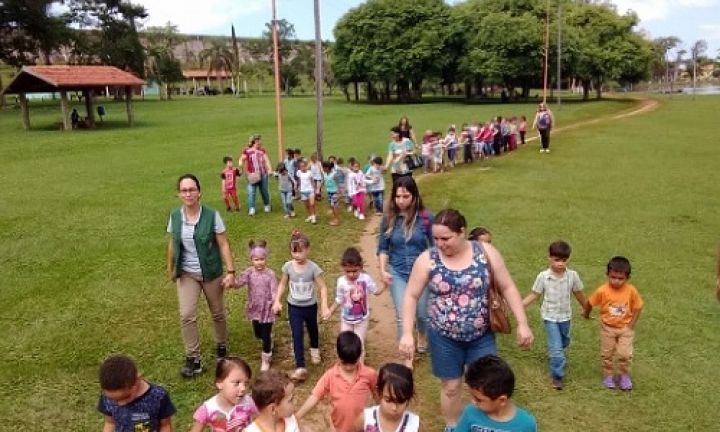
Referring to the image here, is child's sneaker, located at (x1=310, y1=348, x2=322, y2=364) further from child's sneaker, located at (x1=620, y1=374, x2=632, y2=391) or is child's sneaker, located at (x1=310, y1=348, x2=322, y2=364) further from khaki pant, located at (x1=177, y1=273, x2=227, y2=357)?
child's sneaker, located at (x1=620, y1=374, x2=632, y2=391)

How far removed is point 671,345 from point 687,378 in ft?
2.69

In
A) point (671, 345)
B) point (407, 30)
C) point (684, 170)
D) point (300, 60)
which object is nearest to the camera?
point (671, 345)

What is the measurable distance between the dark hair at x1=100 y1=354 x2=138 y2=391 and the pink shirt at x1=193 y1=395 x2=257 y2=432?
57cm

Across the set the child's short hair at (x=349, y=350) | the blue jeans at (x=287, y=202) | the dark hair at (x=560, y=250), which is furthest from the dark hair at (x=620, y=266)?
the blue jeans at (x=287, y=202)

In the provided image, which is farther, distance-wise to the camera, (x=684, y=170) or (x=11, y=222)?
(x=684, y=170)

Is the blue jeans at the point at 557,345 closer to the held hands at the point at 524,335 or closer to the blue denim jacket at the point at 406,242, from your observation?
the blue denim jacket at the point at 406,242

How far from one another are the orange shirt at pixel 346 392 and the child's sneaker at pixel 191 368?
2445 millimetres

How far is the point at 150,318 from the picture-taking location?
25.7 ft

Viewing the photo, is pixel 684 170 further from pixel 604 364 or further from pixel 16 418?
pixel 16 418

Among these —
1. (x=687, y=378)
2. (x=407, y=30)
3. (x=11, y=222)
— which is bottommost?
(x=687, y=378)

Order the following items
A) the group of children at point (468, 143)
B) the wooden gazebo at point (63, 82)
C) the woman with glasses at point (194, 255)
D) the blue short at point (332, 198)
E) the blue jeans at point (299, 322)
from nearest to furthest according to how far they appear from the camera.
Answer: the woman with glasses at point (194, 255) → the blue jeans at point (299, 322) → the blue short at point (332, 198) → the group of children at point (468, 143) → the wooden gazebo at point (63, 82)

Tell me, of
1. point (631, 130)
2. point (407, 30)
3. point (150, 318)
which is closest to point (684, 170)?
point (631, 130)

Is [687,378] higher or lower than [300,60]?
lower

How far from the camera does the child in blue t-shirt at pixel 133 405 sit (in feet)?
11.8
